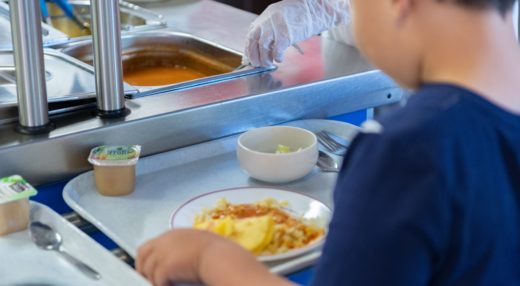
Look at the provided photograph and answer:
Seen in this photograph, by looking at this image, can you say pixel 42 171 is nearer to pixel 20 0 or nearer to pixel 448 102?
pixel 20 0

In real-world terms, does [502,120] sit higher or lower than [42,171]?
higher

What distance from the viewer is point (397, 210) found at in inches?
23.3

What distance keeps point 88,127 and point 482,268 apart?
672 mm

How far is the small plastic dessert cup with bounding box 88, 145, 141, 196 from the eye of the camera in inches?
42.8

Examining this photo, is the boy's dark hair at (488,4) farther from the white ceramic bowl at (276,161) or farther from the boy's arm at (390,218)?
the white ceramic bowl at (276,161)

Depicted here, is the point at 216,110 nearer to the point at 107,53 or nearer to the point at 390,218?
the point at 107,53

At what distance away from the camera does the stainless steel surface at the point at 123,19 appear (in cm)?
174

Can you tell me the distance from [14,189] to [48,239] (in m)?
0.08

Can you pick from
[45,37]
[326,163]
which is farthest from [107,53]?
[45,37]

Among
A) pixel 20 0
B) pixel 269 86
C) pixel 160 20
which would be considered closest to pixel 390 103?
pixel 269 86

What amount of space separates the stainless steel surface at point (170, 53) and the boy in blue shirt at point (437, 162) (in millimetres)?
919

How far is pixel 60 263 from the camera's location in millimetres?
945

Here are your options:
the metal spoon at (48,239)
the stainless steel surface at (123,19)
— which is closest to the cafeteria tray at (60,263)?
the metal spoon at (48,239)

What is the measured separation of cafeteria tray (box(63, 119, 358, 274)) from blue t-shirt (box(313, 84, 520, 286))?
0.32m
